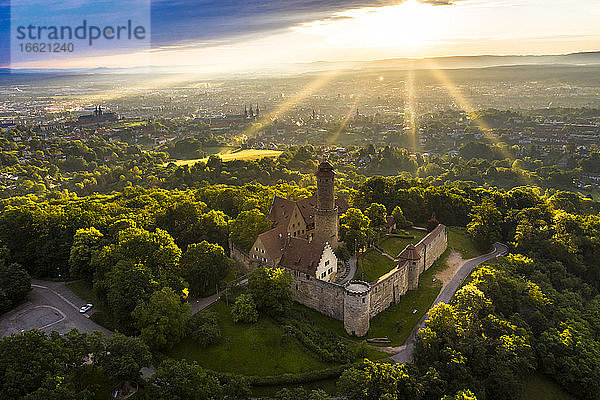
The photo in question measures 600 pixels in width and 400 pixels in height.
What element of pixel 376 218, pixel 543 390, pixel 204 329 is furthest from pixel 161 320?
pixel 376 218

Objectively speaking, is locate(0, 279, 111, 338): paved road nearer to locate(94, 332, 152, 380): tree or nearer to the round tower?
locate(94, 332, 152, 380): tree

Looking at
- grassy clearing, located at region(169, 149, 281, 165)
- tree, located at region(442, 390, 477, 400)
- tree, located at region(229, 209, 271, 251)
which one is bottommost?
tree, located at region(442, 390, 477, 400)

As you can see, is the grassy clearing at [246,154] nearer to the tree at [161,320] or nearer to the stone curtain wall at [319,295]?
the stone curtain wall at [319,295]

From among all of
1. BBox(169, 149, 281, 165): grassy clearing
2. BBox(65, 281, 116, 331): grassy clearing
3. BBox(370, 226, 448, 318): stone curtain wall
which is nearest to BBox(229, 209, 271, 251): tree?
BBox(370, 226, 448, 318): stone curtain wall

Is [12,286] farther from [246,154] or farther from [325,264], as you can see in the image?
[246,154]

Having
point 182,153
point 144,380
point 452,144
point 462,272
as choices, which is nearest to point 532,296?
point 462,272
